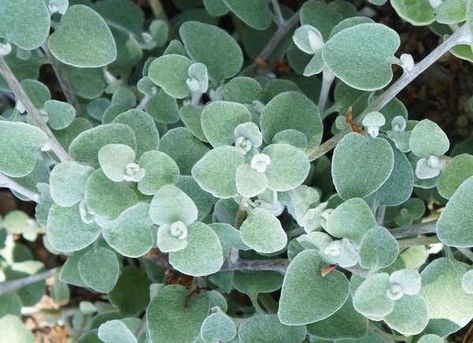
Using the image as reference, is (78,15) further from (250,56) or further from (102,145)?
(250,56)

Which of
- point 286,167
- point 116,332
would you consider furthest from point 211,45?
point 116,332

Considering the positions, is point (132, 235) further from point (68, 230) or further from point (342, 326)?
point (342, 326)

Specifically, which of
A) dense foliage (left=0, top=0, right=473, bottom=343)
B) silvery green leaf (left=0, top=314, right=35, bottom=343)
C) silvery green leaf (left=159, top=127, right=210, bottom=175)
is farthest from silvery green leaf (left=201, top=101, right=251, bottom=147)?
silvery green leaf (left=0, top=314, right=35, bottom=343)

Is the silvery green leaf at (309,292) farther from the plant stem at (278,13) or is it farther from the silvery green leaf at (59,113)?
the plant stem at (278,13)

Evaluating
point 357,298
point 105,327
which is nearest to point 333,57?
point 357,298

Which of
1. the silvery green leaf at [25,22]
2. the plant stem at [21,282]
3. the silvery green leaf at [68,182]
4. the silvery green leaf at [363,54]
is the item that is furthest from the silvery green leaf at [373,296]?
the plant stem at [21,282]

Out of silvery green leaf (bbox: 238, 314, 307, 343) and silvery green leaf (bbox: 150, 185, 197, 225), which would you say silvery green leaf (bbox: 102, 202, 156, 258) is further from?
silvery green leaf (bbox: 238, 314, 307, 343)
